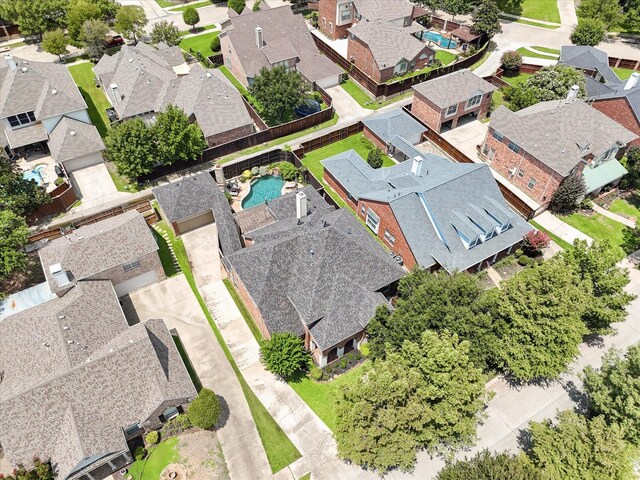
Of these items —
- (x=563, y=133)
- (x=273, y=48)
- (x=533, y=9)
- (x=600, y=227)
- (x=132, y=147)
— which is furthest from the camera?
(x=533, y=9)

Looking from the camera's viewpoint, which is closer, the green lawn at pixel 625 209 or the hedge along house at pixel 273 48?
the green lawn at pixel 625 209

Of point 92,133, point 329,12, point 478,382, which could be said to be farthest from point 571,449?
point 329,12

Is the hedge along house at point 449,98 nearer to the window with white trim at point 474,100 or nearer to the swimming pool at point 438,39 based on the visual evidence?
the window with white trim at point 474,100

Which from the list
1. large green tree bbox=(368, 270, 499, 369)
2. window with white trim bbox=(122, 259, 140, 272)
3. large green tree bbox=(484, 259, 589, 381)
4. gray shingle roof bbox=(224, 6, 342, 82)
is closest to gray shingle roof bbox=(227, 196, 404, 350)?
large green tree bbox=(368, 270, 499, 369)

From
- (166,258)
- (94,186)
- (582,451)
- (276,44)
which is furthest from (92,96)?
(582,451)

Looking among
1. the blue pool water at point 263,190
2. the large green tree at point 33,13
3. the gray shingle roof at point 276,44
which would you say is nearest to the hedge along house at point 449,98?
the gray shingle roof at point 276,44

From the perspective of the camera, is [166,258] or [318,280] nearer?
[318,280]

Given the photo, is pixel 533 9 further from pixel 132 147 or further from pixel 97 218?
pixel 97 218
